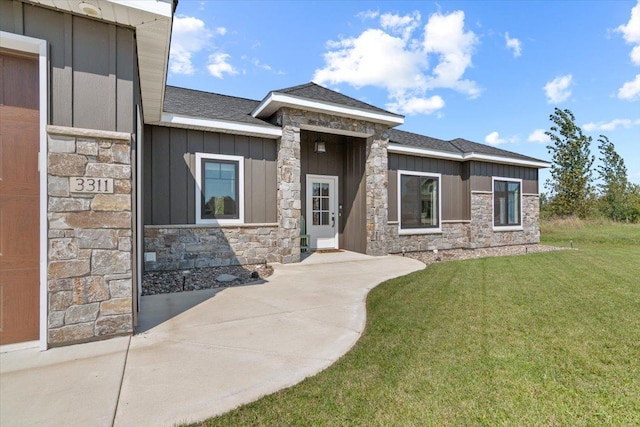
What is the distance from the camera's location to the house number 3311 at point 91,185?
Result: 8.67 ft

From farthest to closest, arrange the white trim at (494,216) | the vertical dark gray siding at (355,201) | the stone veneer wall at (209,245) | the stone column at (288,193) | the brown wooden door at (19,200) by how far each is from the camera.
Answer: the white trim at (494,216) → the vertical dark gray siding at (355,201) → the stone column at (288,193) → the stone veneer wall at (209,245) → the brown wooden door at (19,200)

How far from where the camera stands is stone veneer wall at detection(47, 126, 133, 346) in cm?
257

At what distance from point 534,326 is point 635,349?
28.6 inches

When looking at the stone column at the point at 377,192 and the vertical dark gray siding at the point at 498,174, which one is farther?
the vertical dark gray siding at the point at 498,174

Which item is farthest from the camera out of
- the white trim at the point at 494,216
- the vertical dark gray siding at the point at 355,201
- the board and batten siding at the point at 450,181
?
the white trim at the point at 494,216

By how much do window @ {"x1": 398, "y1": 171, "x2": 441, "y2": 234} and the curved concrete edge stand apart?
14.7 ft

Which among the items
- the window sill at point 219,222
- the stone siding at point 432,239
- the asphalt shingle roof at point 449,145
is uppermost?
the asphalt shingle roof at point 449,145

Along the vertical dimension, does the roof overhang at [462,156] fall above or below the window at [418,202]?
above

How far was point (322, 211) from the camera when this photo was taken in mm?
8633

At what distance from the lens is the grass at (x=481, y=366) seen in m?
1.75

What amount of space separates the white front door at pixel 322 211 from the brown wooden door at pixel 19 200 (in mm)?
6139

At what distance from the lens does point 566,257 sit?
26.1ft

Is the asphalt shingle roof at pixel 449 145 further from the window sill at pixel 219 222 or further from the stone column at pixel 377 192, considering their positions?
the window sill at pixel 219 222

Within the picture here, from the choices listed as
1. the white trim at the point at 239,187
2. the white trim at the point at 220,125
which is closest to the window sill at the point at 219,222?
the white trim at the point at 239,187
